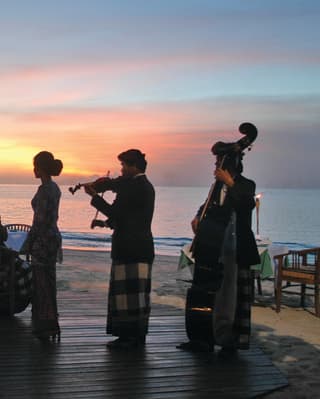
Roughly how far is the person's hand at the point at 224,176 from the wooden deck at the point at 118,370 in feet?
4.39

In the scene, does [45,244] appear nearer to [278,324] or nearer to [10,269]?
[10,269]

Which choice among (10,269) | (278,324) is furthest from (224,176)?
(278,324)

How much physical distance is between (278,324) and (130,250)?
293 centimetres

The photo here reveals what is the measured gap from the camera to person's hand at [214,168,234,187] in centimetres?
420

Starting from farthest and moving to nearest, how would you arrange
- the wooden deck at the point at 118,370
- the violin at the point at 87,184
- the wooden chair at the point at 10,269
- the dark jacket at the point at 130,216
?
1. the wooden chair at the point at 10,269
2. the dark jacket at the point at 130,216
3. the violin at the point at 87,184
4. the wooden deck at the point at 118,370

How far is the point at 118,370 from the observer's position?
404 cm

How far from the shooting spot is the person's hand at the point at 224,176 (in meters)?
4.20

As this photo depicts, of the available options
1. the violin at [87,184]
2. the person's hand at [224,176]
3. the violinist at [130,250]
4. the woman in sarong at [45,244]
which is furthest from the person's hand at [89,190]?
the person's hand at [224,176]

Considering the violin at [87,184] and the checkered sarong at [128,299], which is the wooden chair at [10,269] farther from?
the violin at [87,184]

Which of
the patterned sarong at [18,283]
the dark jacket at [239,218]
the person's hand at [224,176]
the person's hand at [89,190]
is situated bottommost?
the patterned sarong at [18,283]

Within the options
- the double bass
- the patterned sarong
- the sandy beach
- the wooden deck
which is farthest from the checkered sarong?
the patterned sarong

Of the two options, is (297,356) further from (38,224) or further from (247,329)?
(38,224)

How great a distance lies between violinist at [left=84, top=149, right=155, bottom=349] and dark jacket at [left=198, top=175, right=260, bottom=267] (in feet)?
1.69

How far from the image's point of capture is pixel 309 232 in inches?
1398
